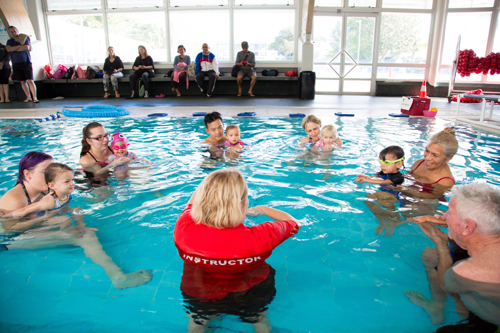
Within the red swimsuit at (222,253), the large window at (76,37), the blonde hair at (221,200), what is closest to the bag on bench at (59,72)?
the large window at (76,37)

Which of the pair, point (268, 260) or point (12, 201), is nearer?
point (268, 260)

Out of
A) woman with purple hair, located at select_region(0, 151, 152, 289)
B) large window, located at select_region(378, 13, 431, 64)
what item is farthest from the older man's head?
large window, located at select_region(378, 13, 431, 64)

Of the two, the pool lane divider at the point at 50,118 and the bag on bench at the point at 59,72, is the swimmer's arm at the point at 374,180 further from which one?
the bag on bench at the point at 59,72

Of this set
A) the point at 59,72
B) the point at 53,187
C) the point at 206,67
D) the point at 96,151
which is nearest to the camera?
the point at 53,187

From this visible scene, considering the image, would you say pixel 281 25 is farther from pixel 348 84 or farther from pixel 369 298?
pixel 369 298

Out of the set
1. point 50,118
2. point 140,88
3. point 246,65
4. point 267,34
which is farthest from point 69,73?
point 267,34

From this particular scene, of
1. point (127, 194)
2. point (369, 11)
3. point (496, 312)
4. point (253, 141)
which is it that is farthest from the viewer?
point (369, 11)

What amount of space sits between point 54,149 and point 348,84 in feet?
42.5

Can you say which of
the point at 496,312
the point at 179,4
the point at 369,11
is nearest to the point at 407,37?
the point at 369,11

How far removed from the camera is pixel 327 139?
16.8 feet

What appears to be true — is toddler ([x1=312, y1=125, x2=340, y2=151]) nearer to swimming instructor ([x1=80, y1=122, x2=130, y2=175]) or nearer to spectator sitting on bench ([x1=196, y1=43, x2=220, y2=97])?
swimming instructor ([x1=80, y1=122, x2=130, y2=175])

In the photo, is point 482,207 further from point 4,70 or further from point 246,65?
point 4,70

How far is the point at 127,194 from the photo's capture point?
3.65 m

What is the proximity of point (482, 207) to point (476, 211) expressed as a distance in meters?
0.03
